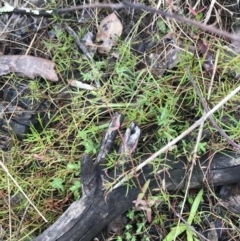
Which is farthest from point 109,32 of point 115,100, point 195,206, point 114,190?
point 195,206

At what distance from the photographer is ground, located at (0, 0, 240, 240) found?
5.92 ft

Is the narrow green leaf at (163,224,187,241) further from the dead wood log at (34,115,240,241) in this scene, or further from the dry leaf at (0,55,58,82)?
the dry leaf at (0,55,58,82)

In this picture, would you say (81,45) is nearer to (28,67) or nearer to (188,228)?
(28,67)

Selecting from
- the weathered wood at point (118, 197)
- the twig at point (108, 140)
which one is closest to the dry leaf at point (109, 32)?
the twig at point (108, 140)

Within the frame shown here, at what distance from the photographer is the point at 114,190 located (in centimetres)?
168

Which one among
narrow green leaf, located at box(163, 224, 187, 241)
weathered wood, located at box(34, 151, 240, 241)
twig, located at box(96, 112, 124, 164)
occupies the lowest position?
narrow green leaf, located at box(163, 224, 187, 241)

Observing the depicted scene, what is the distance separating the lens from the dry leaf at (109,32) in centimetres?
198

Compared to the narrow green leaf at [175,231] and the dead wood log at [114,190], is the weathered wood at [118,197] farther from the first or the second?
the narrow green leaf at [175,231]

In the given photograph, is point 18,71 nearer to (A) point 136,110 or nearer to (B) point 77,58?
(B) point 77,58

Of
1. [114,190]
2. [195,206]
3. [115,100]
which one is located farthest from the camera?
[115,100]

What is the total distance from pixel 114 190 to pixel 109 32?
0.84 m

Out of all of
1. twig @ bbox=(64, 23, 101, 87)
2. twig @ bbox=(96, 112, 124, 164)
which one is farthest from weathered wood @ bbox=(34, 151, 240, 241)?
twig @ bbox=(64, 23, 101, 87)

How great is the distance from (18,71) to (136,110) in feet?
2.16

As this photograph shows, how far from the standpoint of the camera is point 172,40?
6.30 ft
